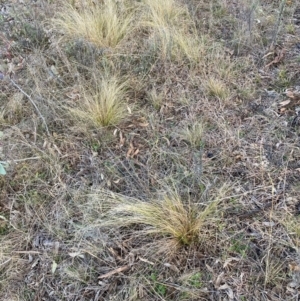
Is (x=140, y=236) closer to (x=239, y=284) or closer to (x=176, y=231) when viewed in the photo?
(x=176, y=231)

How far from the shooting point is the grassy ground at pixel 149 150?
6.56ft

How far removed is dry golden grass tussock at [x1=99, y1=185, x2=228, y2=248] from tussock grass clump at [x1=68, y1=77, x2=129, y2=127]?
32.1 inches

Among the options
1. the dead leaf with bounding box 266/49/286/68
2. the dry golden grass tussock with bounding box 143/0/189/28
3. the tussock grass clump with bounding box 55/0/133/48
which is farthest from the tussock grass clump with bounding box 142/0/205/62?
the dead leaf with bounding box 266/49/286/68

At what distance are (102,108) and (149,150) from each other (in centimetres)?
50

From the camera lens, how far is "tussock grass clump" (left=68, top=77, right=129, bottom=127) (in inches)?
108

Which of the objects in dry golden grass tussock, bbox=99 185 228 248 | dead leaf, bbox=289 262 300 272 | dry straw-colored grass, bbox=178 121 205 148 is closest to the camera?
dead leaf, bbox=289 262 300 272

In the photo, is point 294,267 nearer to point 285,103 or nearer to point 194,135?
point 194,135

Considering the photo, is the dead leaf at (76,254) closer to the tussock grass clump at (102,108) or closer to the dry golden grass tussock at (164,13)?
the tussock grass clump at (102,108)

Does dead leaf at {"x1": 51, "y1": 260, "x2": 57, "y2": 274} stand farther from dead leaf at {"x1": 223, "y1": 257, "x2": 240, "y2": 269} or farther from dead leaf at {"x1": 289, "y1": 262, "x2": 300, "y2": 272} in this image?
dead leaf at {"x1": 289, "y1": 262, "x2": 300, "y2": 272}

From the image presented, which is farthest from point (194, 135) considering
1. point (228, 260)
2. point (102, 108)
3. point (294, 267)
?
point (294, 267)

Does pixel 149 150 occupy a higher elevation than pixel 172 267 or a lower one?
higher

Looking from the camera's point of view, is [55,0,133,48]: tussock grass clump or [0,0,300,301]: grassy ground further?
[55,0,133,48]: tussock grass clump

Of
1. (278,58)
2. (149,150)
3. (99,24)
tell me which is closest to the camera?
(149,150)

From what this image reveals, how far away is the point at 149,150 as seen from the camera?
259cm
